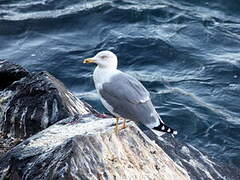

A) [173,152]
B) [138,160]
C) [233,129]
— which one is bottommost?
[233,129]

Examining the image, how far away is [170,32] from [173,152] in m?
7.05

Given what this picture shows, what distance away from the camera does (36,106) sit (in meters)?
7.64

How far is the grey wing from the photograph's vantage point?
6383mm

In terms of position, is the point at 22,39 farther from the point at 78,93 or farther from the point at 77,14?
the point at 78,93

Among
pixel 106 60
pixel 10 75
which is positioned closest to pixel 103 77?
pixel 106 60

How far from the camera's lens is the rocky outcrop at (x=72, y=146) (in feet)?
18.4

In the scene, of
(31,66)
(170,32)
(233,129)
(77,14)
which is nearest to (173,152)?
(233,129)

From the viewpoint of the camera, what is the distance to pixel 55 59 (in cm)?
1303

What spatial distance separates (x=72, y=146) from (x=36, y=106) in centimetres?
221

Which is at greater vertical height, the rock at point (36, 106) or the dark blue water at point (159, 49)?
the rock at point (36, 106)

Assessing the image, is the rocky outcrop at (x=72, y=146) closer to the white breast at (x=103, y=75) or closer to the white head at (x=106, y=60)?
the white breast at (x=103, y=75)

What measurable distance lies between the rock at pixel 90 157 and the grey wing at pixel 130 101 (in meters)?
0.16

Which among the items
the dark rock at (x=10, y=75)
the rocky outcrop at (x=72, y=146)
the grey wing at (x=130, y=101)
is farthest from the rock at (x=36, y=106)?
the grey wing at (x=130, y=101)

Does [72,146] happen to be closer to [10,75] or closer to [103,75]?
[103,75]
